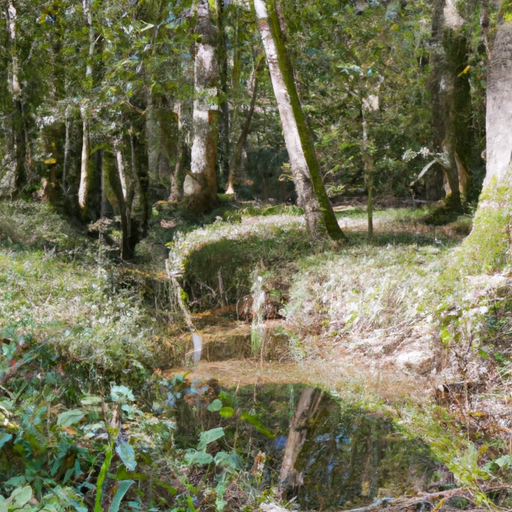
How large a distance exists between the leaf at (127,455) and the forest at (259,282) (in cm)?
1

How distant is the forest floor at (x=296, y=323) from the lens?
157 inches

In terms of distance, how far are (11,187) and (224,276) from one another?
649cm

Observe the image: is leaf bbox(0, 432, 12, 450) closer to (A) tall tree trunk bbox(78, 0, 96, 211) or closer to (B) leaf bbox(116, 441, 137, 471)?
(B) leaf bbox(116, 441, 137, 471)

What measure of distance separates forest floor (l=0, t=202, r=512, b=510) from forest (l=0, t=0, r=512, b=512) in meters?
→ 0.03

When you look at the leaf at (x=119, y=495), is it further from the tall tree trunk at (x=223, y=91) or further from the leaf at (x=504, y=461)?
the tall tree trunk at (x=223, y=91)

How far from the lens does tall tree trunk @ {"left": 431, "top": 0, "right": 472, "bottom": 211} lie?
42.8 ft

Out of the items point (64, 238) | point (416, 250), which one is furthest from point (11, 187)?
point (416, 250)

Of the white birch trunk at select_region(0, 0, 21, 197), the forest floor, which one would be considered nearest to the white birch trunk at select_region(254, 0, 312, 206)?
the forest floor

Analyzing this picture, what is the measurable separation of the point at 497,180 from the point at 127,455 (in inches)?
209

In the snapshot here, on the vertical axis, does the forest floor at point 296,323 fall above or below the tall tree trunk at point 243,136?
below

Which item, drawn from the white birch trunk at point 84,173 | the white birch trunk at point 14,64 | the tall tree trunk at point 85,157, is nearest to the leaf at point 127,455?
the tall tree trunk at point 85,157

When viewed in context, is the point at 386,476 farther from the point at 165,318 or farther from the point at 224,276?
the point at 224,276

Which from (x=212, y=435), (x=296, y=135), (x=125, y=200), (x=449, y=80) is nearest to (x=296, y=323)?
(x=296, y=135)

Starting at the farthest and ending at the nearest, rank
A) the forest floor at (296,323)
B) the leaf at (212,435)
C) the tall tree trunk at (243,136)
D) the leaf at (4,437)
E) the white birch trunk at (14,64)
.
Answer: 1. the tall tree trunk at (243,136)
2. the white birch trunk at (14,64)
3. the forest floor at (296,323)
4. the leaf at (212,435)
5. the leaf at (4,437)
